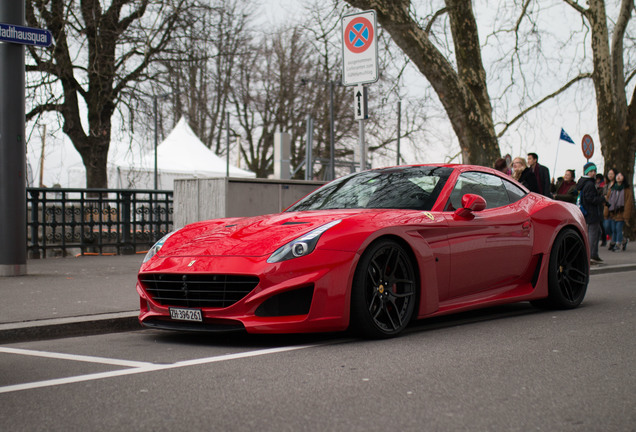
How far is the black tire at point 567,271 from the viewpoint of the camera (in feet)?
25.7

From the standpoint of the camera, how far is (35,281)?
395 inches

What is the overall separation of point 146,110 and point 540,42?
36.4 feet

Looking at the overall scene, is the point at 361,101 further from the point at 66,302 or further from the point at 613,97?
the point at 613,97

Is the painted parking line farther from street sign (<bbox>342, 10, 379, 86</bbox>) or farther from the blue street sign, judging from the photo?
the blue street sign

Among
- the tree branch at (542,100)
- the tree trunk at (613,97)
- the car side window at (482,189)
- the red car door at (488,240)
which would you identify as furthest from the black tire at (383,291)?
the tree branch at (542,100)

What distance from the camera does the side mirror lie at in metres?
6.69

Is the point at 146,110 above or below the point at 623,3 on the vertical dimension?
below

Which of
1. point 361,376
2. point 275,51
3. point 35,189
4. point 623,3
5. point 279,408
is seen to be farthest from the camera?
point 275,51

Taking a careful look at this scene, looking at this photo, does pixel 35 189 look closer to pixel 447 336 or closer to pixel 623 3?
pixel 447 336

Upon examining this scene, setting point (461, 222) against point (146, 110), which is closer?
point (461, 222)

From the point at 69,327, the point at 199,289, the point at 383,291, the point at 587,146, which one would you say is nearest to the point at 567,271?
the point at 383,291

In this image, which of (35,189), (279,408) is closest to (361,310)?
(279,408)

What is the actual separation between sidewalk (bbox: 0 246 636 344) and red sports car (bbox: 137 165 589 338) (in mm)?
859

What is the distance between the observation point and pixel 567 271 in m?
8.08
